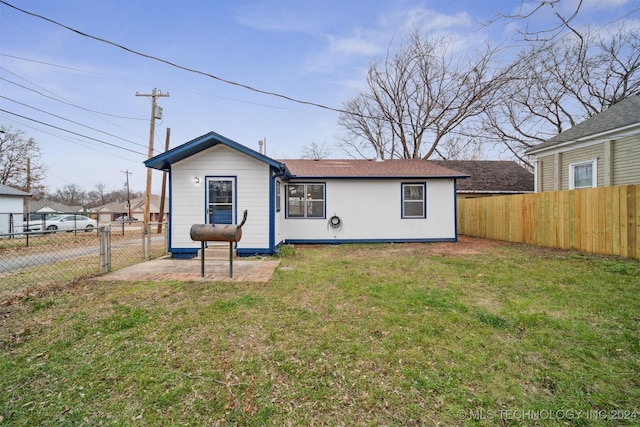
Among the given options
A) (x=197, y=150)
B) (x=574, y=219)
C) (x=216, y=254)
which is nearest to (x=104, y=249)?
(x=216, y=254)

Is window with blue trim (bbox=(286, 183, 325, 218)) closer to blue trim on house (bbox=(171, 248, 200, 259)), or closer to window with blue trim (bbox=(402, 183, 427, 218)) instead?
window with blue trim (bbox=(402, 183, 427, 218))

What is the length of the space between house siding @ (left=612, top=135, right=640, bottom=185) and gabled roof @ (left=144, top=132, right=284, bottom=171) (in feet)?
37.3

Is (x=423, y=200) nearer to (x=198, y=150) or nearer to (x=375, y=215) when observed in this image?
(x=375, y=215)

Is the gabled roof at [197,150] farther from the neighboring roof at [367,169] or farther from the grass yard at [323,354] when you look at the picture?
the grass yard at [323,354]

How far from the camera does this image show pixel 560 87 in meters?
17.1

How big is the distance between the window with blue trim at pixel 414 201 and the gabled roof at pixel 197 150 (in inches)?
212

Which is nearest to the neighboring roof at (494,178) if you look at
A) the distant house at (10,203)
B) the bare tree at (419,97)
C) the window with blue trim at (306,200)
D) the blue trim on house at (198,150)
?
the bare tree at (419,97)

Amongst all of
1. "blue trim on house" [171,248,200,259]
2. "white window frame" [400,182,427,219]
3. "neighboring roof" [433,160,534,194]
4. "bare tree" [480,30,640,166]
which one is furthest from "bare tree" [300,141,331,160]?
"blue trim on house" [171,248,200,259]

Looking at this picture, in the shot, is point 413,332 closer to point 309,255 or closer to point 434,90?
point 309,255

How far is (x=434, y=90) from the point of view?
19875 mm

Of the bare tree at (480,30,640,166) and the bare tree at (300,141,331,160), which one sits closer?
the bare tree at (480,30,640,166)

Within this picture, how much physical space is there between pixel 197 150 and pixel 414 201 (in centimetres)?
782

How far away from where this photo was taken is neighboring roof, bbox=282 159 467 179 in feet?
33.6

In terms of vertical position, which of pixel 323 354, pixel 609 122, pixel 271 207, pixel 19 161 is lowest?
pixel 323 354
